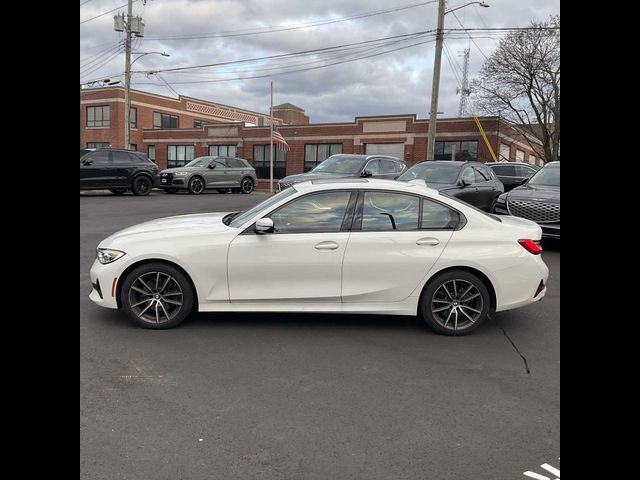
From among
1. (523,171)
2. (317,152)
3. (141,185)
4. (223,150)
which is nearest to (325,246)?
(141,185)

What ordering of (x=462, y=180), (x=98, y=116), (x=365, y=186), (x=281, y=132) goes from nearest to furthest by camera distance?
(x=365, y=186) < (x=462, y=180) < (x=281, y=132) < (x=98, y=116)

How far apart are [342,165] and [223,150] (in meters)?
29.8

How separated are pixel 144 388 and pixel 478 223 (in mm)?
3492

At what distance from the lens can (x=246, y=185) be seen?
23750 mm

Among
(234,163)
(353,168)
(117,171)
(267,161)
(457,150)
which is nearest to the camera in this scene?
(353,168)

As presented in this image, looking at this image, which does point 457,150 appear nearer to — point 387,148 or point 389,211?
point 387,148

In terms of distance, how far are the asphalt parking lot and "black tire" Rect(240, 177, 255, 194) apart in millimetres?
18083

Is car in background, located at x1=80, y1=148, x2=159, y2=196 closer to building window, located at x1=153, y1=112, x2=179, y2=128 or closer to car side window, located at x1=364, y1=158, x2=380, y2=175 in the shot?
car side window, located at x1=364, y1=158, x2=380, y2=175

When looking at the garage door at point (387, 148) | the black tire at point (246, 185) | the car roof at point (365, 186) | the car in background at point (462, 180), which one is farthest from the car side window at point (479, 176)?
the garage door at point (387, 148)

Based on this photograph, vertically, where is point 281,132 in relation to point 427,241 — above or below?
above

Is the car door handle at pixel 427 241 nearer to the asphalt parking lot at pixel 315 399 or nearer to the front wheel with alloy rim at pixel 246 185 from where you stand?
the asphalt parking lot at pixel 315 399

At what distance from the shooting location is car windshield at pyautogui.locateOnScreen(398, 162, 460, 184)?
1167 cm
